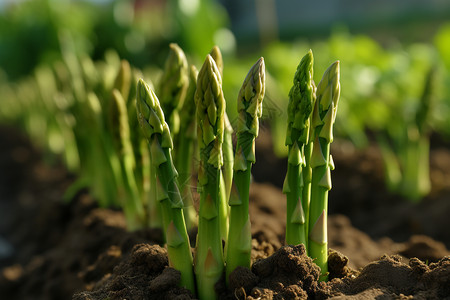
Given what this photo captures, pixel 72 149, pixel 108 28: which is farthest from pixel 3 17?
pixel 72 149

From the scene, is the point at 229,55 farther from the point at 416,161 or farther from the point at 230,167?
the point at 230,167

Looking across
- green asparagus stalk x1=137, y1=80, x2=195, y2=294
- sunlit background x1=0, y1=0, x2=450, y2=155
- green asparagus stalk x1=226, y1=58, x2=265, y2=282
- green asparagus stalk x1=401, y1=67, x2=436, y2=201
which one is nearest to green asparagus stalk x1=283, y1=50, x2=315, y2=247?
green asparagus stalk x1=226, y1=58, x2=265, y2=282

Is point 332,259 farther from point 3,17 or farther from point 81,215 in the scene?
point 3,17

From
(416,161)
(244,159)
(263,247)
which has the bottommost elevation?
(416,161)

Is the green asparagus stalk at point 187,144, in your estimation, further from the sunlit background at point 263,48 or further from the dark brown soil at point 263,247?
the sunlit background at point 263,48

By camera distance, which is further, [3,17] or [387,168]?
[3,17]

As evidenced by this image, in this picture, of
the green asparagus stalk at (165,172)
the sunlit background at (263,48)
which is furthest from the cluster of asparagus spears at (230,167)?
the sunlit background at (263,48)

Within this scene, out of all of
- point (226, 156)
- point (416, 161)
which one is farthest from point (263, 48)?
point (226, 156)

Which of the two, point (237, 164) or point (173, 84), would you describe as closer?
point (237, 164)
